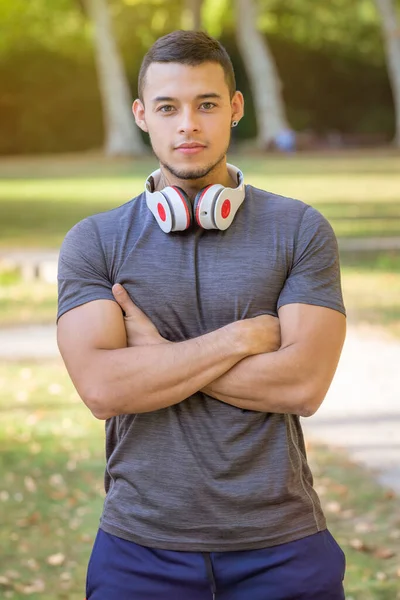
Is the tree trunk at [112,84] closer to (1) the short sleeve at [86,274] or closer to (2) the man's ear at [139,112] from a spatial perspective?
(2) the man's ear at [139,112]

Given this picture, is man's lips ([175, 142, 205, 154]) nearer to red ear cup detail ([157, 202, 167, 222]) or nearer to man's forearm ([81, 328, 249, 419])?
red ear cup detail ([157, 202, 167, 222])

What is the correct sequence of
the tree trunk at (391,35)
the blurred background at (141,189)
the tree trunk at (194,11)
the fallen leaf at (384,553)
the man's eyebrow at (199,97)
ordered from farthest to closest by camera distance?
the tree trunk at (194,11), the tree trunk at (391,35), the blurred background at (141,189), the fallen leaf at (384,553), the man's eyebrow at (199,97)

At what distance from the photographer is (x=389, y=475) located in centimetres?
655

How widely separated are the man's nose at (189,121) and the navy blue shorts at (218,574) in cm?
95

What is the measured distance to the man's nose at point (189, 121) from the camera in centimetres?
291

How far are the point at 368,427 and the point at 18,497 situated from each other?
228 cm

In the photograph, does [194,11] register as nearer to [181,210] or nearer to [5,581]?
[5,581]

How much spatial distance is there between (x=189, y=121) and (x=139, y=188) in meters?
21.9

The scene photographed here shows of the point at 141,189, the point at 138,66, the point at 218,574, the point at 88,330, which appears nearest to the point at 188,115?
the point at 88,330

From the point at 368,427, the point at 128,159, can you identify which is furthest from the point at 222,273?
the point at 128,159

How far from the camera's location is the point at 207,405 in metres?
2.89

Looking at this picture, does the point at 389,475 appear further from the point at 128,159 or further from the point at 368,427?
the point at 128,159

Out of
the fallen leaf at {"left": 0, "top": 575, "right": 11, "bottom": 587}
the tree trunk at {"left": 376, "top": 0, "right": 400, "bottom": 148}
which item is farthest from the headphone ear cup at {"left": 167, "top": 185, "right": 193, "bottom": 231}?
the tree trunk at {"left": 376, "top": 0, "right": 400, "bottom": 148}

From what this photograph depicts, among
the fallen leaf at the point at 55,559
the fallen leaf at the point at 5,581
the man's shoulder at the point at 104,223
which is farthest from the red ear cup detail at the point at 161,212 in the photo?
the fallen leaf at the point at 55,559
